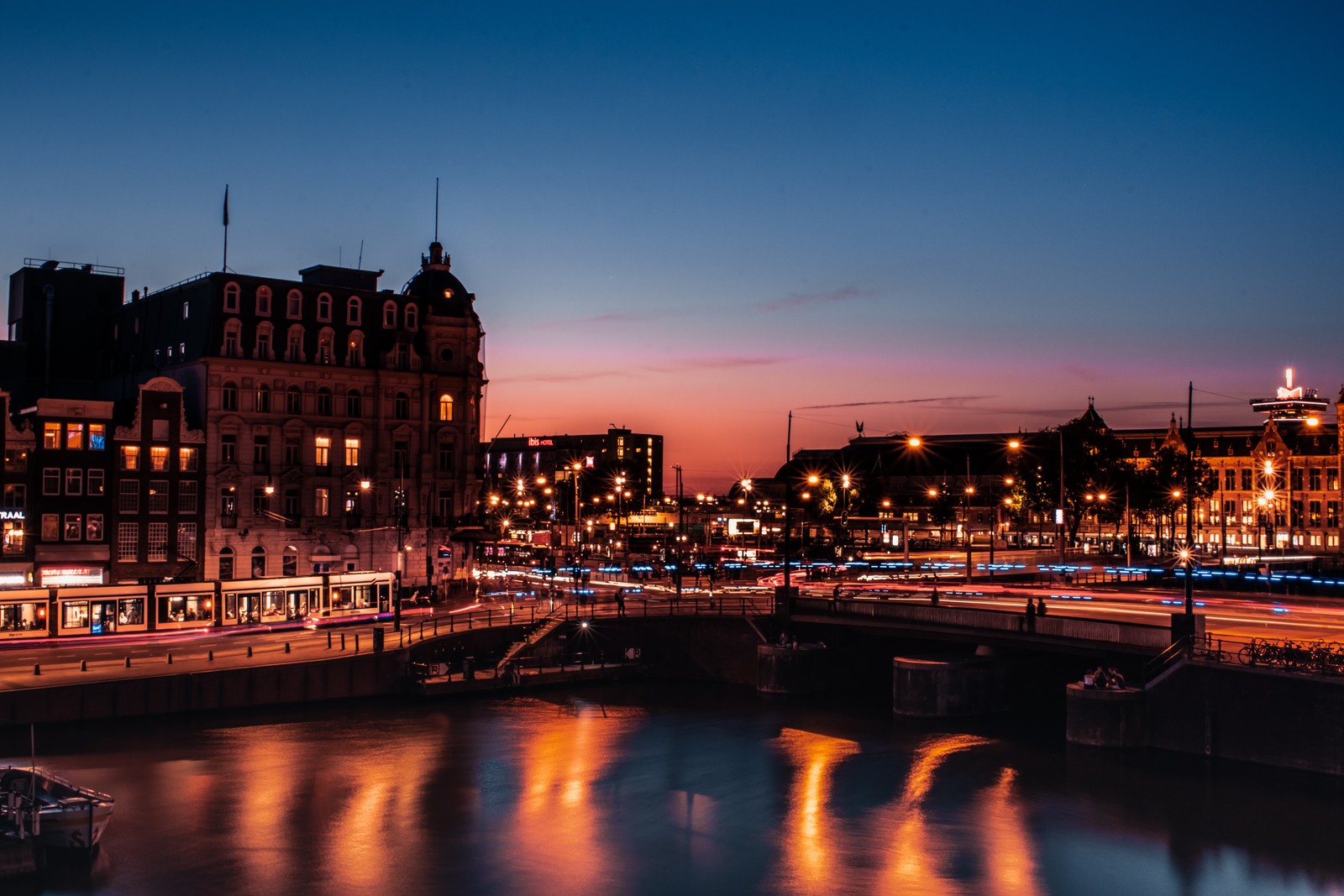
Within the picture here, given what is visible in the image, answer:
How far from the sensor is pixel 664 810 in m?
46.6

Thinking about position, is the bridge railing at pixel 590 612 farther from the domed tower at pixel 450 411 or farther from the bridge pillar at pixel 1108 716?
the bridge pillar at pixel 1108 716

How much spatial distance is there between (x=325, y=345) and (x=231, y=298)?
7129 millimetres

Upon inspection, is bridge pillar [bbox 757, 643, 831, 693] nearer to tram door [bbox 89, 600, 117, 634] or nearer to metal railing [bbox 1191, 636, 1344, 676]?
metal railing [bbox 1191, 636, 1344, 676]

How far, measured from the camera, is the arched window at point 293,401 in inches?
3573

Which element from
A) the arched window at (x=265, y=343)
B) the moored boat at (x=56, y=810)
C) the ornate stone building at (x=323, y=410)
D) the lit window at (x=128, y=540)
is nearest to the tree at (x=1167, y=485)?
the ornate stone building at (x=323, y=410)

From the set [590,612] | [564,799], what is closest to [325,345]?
[590,612]

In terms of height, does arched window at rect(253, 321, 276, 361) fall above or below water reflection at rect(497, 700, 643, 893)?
above

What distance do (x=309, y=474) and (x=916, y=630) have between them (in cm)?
4616

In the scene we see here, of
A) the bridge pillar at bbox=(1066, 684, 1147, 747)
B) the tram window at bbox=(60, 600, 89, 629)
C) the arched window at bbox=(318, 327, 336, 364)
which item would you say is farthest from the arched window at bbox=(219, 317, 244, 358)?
the bridge pillar at bbox=(1066, 684, 1147, 747)

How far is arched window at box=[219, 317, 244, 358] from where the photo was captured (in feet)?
291

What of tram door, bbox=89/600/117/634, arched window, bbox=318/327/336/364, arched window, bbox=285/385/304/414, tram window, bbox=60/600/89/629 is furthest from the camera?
arched window, bbox=318/327/336/364

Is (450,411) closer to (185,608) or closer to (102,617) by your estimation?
(185,608)

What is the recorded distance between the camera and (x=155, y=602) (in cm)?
7050

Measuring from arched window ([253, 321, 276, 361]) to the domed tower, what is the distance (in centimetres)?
1086
